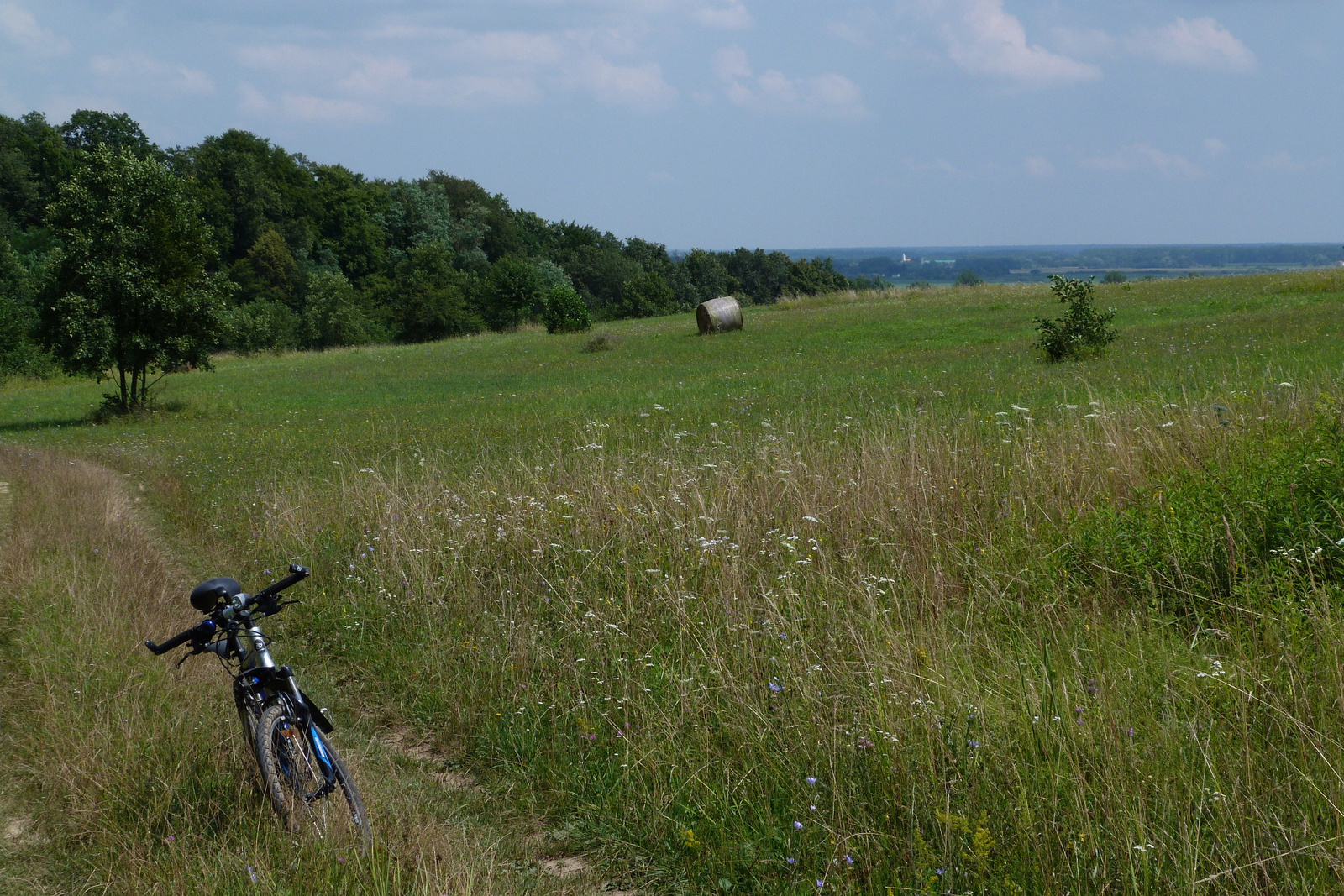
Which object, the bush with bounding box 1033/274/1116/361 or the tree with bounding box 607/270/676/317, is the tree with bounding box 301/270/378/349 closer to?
the tree with bounding box 607/270/676/317

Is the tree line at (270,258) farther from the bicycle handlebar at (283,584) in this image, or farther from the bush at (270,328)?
the bicycle handlebar at (283,584)

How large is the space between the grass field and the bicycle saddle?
983mm

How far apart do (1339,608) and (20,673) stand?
26.6ft

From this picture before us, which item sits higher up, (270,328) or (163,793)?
(270,328)

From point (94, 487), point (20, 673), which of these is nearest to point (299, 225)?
point (94, 487)

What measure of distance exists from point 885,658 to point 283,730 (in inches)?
115

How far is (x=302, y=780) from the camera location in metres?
4.27

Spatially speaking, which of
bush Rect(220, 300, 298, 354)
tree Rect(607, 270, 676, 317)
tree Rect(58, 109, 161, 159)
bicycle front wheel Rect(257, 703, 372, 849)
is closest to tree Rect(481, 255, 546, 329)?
tree Rect(607, 270, 676, 317)

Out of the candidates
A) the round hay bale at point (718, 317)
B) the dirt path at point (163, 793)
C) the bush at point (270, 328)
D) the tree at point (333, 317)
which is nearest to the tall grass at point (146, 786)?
the dirt path at point (163, 793)

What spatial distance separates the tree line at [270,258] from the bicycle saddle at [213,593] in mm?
26185

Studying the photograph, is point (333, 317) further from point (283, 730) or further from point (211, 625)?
point (283, 730)

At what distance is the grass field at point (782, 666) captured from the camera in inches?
155

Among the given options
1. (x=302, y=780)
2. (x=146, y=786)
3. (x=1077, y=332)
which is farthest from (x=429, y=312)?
(x=302, y=780)

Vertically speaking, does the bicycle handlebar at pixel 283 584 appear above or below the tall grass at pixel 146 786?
above
